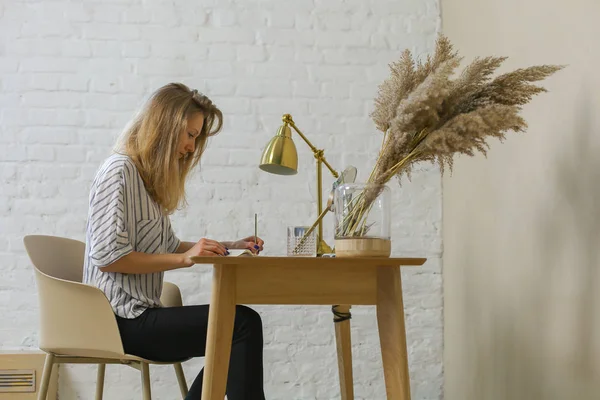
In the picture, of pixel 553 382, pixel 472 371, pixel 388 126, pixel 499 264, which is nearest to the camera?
pixel 388 126

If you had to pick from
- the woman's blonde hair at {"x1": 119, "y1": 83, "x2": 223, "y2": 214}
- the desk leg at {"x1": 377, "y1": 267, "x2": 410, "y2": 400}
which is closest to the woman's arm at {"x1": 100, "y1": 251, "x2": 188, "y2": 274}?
the woman's blonde hair at {"x1": 119, "y1": 83, "x2": 223, "y2": 214}

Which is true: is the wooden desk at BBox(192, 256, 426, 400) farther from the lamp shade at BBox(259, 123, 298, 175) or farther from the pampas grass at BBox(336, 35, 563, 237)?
the lamp shade at BBox(259, 123, 298, 175)

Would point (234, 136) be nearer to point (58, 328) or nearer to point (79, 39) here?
point (79, 39)

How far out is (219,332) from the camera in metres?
1.55

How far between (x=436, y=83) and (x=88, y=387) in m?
2.09

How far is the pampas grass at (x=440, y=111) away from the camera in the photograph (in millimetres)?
1664

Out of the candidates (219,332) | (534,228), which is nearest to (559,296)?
(534,228)

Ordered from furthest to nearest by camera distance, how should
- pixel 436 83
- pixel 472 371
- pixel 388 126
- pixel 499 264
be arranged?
pixel 472 371
pixel 499 264
pixel 388 126
pixel 436 83

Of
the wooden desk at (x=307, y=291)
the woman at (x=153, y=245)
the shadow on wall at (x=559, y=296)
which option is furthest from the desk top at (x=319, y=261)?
the shadow on wall at (x=559, y=296)

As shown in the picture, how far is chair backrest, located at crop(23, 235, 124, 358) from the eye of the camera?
184cm

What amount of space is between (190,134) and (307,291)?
76cm

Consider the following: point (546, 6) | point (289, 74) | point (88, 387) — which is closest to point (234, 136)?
point (289, 74)

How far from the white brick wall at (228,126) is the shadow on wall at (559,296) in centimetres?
75

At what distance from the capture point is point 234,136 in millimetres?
3076
